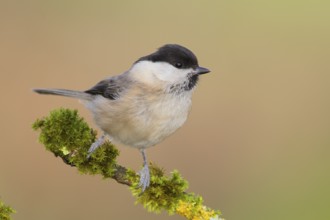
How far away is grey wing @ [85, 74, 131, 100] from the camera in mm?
3145

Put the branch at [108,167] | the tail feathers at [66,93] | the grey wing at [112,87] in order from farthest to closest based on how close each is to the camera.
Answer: the grey wing at [112,87] < the tail feathers at [66,93] < the branch at [108,167]

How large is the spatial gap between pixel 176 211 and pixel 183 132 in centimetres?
307

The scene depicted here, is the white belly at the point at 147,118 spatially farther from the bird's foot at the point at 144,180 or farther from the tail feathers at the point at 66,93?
the bird's foot at the point at 144,180

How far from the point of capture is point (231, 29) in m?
6.73

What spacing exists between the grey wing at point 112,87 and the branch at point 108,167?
68 centimetres

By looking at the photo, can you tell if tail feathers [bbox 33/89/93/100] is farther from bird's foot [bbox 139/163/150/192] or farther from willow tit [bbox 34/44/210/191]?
bird's foot [bbox 139/163/150/192]

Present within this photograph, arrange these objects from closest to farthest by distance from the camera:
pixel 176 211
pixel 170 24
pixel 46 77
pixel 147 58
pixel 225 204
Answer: pixel 176 211 < pixel 147 58 < pixel 225 204 < pixel 46 77 < pixel 170 24

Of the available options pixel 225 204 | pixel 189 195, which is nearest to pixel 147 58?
pixel 189 195

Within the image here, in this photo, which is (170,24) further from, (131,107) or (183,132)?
(131,107)

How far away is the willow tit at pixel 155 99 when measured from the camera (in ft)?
9.55

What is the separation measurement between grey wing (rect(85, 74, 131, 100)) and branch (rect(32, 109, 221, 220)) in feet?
2.24

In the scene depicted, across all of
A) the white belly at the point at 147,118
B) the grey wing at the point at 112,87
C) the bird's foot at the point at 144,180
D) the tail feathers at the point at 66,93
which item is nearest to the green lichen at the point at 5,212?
the bird's foot at the point at 144,180

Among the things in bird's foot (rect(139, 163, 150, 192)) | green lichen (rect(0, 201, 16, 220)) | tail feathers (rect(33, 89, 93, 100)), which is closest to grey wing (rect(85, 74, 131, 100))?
tail feathers (rect(33, 89, 93, 100))

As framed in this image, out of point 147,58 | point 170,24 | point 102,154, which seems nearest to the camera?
point 102,154
